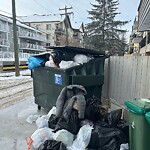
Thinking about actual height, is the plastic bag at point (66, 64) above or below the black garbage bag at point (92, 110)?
above

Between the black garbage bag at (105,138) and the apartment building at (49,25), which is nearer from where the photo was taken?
the black garbage bag at (105,138)

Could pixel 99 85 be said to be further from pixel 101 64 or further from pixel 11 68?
pixel 11 68

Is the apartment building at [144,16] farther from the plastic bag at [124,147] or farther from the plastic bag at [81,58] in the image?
the plastic bag at [124,147]

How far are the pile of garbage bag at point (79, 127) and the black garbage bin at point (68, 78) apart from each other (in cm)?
45

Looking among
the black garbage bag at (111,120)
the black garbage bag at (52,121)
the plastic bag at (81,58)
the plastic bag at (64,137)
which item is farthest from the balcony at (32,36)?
the plastic bag at (64,137)

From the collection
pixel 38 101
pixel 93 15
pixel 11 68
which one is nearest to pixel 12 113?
pixel 38 101

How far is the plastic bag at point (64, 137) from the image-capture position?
3.01m

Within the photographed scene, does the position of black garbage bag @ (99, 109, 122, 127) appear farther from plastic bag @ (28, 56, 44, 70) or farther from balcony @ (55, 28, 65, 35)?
balcony @ (55, 28, 65, 35)

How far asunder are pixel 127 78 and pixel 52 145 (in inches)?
97.2

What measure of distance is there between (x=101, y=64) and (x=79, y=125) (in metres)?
1.91

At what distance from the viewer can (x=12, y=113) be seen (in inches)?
205

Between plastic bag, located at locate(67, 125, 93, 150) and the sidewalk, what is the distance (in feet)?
2.93

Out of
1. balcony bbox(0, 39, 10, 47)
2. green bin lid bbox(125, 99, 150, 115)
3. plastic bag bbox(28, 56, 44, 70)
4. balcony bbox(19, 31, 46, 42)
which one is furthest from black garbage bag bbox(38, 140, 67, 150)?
balcony bbox(19, 31, 46, 42)

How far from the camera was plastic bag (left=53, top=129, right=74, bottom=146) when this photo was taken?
9.87 ft
